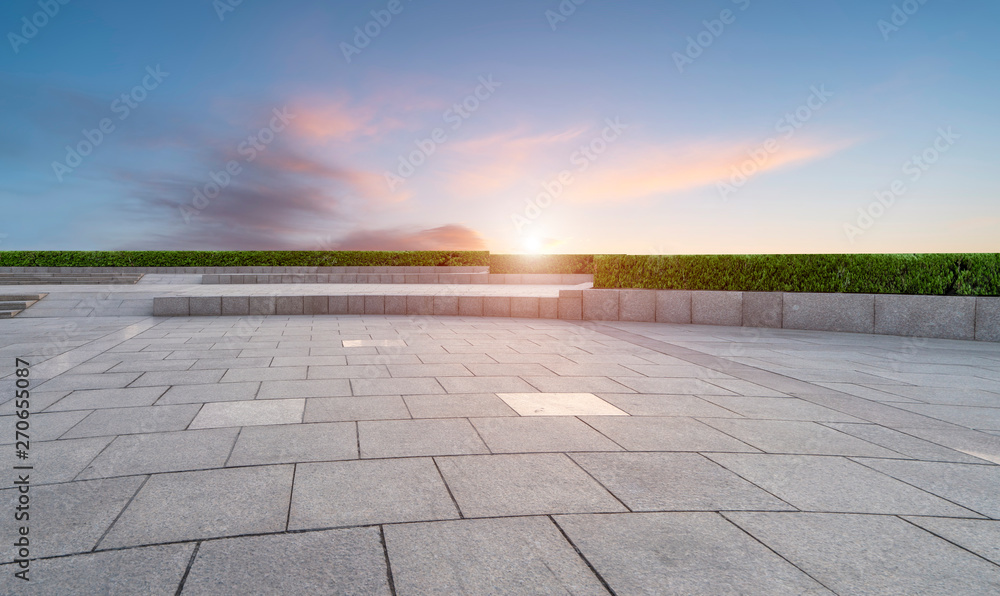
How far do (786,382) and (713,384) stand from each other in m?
0.89

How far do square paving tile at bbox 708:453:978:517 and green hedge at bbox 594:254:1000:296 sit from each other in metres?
8.21

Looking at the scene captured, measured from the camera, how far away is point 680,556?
7.49 ft

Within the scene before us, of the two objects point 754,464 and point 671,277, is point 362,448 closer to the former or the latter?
point 754,464

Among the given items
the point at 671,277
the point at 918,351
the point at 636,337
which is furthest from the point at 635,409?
the point at 671,277

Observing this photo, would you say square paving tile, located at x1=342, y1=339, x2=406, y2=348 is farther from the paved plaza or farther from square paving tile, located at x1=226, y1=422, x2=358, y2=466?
square paving tile, located at x1=226, y1=422, x2=358, y2=466

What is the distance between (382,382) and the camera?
217 inches

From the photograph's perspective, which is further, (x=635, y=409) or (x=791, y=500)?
(x=635, y=409)

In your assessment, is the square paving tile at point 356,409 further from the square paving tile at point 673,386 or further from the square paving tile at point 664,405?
the square paving tile at point 673,386

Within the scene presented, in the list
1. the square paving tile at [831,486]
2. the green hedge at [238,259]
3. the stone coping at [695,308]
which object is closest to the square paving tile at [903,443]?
the square paving tile at [831,486]

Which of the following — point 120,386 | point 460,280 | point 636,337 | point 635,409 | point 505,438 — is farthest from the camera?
point 460,280

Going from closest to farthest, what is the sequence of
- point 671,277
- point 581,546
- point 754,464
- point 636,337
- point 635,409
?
point 581,546 < point 754,464 < point 635,409 < point 636,337 < point 671,277

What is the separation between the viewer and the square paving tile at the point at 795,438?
3666mm

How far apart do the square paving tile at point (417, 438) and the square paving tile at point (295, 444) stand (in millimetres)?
107

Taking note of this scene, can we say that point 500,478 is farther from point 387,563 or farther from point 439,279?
point 439,279
